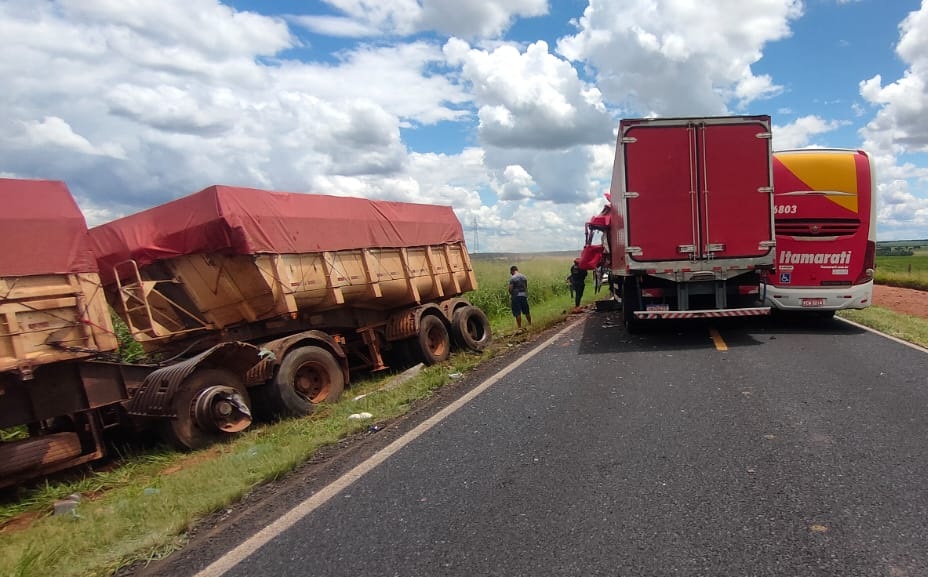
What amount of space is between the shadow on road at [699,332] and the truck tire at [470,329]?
2.06 meters

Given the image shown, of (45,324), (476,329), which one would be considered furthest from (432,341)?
(45,324)

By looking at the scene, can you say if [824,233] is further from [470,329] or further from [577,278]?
[577,278]

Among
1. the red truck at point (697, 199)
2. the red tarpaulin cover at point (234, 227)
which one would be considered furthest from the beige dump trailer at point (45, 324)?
the red truck at point (697, 199)

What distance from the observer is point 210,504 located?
13.9ft

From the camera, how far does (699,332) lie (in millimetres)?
10906

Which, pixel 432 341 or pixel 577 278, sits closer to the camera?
pixel 432 341

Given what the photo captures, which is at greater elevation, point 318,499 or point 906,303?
point 318,499

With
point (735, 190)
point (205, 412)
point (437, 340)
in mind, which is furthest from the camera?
point (437, 340)

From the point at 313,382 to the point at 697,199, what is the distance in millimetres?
6515

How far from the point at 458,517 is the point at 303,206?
20.3 ft

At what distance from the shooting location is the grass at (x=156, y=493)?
3721mm

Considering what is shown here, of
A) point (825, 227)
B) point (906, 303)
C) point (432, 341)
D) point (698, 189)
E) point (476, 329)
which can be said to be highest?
point (698, 189)

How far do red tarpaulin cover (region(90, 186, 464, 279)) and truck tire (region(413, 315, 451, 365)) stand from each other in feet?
6.24

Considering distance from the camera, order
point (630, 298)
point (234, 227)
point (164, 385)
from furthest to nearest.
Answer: point (630, 298), point (234, 227), point (164, 385)
